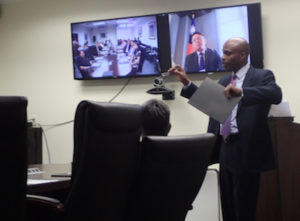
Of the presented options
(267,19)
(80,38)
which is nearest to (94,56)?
(80,38)

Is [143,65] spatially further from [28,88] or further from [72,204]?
[72,204]

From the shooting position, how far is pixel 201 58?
380 centimetres

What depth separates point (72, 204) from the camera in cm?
125

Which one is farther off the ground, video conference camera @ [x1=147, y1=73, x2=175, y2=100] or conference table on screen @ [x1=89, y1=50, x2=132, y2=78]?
conference table on screen @ [x1=89, y1=50, x2=132, y2=78]

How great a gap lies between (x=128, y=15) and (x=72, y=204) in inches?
125

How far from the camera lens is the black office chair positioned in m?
1.42

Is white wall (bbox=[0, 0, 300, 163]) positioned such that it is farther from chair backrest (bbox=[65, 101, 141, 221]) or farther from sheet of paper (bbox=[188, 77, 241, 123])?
chair backrest (bbox=[65, 101, 141, 221])

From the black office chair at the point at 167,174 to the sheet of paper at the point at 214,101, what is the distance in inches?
33.9

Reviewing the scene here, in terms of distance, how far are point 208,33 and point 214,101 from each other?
58.1 inches

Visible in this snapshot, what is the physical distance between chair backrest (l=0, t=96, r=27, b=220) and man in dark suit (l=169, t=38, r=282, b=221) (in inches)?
62.2

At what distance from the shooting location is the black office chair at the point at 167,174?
1415 mm

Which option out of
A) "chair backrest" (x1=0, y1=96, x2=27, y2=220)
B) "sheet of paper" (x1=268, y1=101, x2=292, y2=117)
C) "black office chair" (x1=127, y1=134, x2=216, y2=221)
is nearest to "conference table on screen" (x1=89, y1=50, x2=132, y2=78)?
"sheet of paper" (x1=268, y1=101, x2=292, y2=117)

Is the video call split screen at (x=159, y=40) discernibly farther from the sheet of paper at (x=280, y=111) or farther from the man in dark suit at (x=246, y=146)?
the man in dark suit at (x=246, y=146)

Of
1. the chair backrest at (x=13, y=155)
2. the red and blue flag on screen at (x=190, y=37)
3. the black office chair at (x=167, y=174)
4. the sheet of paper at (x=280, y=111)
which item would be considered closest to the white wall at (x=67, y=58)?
the red and blue flag on screen at (x=190, y=37)
